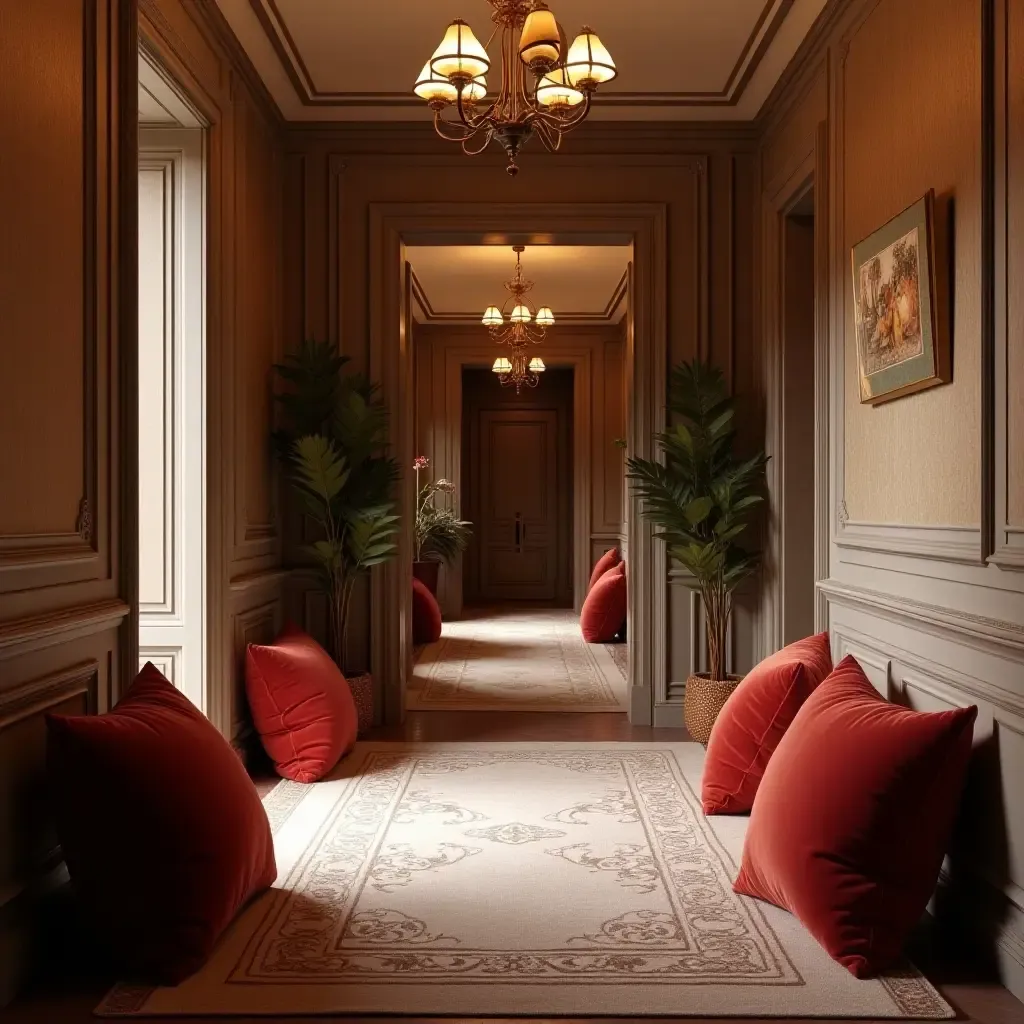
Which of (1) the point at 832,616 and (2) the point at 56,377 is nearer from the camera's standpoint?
(2) the point at 56,377

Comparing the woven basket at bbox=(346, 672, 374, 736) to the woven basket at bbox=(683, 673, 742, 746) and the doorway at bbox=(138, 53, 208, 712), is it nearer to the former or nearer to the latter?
the doorway at bbox=(138, 53, 208, 712)

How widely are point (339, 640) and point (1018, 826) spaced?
11.0ft

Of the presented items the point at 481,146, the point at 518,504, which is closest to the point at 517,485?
the point at 518,504

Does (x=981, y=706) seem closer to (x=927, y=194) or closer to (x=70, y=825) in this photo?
(x=927, y=194)

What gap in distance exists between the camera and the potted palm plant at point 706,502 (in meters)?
4.91

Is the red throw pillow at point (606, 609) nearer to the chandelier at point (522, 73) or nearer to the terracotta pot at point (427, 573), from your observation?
the terracotta pot at point (427, 573)

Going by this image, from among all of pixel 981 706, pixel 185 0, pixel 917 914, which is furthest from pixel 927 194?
pixel 185 0

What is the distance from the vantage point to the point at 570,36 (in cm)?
444

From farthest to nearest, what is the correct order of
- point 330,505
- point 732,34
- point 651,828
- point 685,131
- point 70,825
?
point 685,131
point 330,505
point 732,34
point 651,828
point 70,825

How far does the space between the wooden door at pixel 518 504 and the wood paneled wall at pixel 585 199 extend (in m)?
6.97

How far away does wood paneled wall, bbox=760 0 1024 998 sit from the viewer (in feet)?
8.36

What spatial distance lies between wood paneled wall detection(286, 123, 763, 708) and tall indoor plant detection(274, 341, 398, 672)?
0.34m

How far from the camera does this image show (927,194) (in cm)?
299

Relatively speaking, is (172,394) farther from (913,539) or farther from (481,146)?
(913,539)
